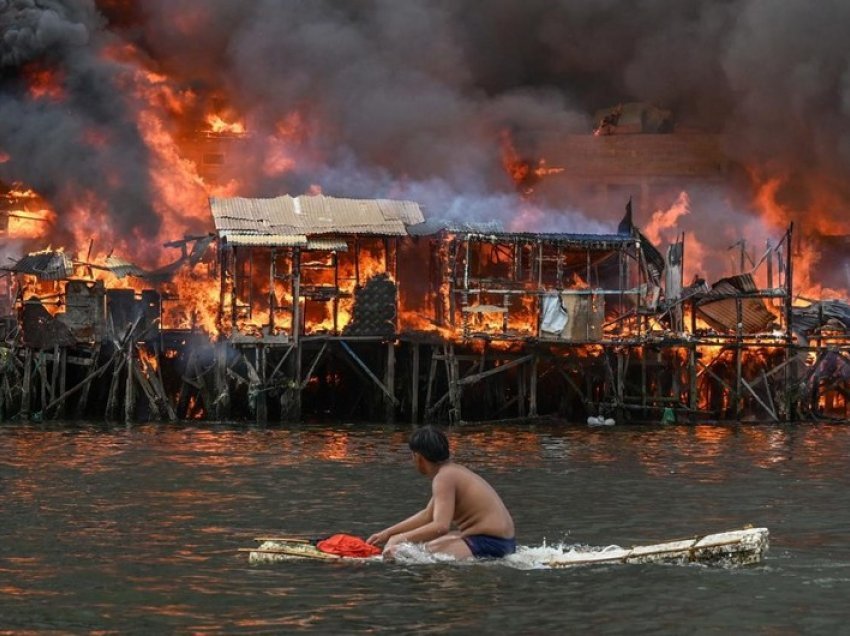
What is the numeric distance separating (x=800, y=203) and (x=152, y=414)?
100ft

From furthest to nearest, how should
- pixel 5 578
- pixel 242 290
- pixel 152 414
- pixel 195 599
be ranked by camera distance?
pixel 242 290, pixel 152 414, pixel 5 578, pixel 195 599

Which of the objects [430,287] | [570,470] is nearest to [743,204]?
[430,287]

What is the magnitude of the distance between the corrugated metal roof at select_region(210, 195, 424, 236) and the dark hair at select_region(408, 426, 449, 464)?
1008 inches

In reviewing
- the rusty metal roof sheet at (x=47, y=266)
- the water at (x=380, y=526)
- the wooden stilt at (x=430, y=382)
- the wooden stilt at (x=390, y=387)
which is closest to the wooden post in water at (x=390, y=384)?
the wooden stilt at (x=390, y=387)

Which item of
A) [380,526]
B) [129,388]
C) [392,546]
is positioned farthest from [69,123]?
[392,546]

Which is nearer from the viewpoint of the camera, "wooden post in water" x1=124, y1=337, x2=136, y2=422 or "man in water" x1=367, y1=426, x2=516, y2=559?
"man in water" x1=367, y1=426, x2=516, y2=559

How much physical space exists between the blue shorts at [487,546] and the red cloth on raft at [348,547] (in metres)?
1.02

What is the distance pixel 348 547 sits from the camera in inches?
598

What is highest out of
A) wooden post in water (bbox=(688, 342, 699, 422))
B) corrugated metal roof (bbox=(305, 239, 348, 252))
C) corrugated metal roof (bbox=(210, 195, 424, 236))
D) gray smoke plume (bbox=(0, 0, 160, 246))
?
gray smoke plume (bbox=(0, 0, 160, 246))

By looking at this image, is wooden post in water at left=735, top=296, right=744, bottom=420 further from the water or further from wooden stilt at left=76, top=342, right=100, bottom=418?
wooden stilt at left=76, top=342, right=100, bottom=418

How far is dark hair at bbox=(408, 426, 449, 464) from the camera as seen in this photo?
14.4 meters

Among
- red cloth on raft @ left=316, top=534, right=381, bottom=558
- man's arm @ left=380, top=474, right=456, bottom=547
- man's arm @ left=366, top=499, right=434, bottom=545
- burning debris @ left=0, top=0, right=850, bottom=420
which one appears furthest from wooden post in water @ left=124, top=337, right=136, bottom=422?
man's arm @ left=380, top=474, right=456, bottom=547

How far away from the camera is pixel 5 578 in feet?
48.7

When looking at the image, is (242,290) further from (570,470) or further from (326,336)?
(570,470)
